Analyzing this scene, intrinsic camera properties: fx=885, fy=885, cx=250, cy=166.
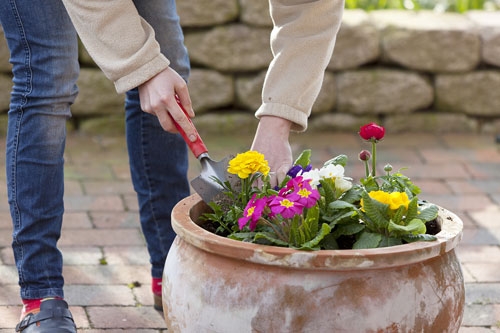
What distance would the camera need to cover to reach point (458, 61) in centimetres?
443

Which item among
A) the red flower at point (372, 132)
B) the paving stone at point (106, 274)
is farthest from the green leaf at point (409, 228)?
the paving stone at point (106, 274)

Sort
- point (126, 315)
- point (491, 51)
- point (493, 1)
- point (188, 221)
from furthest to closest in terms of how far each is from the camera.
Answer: point (493, 1), point (491, 51), point (126, 315), point (188, 221)

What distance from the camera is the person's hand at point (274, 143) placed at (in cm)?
204

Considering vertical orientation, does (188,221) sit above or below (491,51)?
above

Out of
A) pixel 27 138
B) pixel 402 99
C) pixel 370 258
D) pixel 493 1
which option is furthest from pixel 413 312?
pixel 493 1

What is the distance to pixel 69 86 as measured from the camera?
2.14 metres

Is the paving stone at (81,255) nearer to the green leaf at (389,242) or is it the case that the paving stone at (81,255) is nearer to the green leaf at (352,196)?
the green leaf at (352,196)

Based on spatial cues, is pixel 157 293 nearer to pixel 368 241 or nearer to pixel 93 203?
pixel 368 241

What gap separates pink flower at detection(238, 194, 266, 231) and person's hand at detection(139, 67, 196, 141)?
26 centimetres

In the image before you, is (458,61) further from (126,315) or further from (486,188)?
(126,315)

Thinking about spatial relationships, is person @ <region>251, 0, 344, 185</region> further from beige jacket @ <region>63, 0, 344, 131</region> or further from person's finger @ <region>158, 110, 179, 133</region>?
person's finger @ <region>158, 110, 179, 133</region>

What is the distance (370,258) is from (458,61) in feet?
9.85

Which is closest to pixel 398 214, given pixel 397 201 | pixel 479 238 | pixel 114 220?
pixel 397 201

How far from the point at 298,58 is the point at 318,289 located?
641mm
